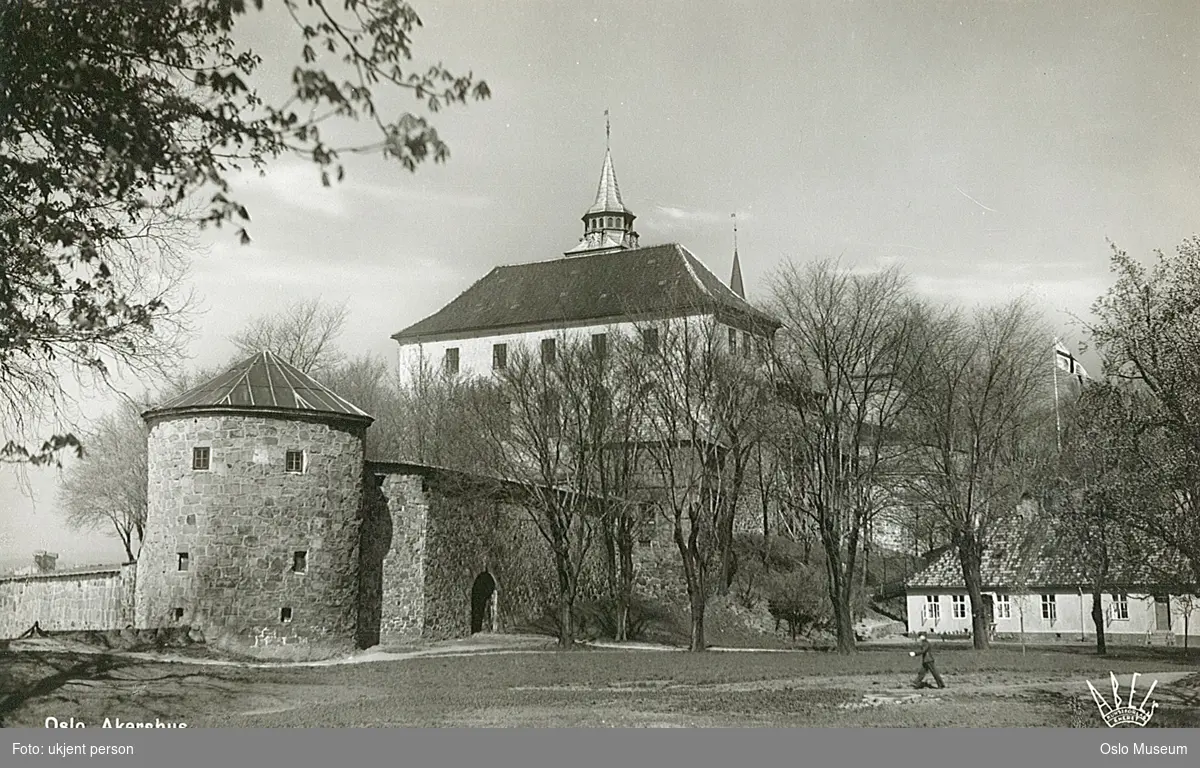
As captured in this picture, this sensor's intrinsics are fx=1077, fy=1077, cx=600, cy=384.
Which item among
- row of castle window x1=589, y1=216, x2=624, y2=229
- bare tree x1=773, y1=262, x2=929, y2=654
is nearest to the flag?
bare tree x1=773, y1=262, x2=929, y2=654

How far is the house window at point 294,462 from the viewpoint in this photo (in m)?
11.6

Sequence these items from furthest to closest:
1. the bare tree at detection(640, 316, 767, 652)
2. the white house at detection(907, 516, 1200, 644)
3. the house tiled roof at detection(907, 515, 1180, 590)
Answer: the bare tree at detection(640, 316, 767, 652) → the white house at detection(907, 516, 1200, 644) → the house tiled roof at detection(907, 515, 1180, 590)

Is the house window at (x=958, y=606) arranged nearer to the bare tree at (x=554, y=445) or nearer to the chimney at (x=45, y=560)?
the bare tree at (x=554, y=445)

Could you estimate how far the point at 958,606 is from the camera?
18.7 meters

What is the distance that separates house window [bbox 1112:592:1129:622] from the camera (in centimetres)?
1430

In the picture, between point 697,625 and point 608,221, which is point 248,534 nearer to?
point 697,625

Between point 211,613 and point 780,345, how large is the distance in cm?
825

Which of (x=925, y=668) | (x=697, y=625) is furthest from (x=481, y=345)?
(x=925, y=668)

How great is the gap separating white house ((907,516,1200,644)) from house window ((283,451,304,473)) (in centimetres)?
828

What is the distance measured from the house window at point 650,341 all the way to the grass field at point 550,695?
7.35m

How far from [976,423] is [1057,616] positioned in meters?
3.56

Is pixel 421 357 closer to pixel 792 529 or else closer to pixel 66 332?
pixel 792 529

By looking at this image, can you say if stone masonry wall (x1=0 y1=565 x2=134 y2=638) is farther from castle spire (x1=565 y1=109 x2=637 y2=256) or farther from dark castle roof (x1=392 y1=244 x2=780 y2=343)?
dark castle roof (x1=392 y1=244 x2=780 y2=343)

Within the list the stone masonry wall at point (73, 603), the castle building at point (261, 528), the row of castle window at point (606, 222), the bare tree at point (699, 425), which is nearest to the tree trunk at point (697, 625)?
the bare tree at point (699, 425)
